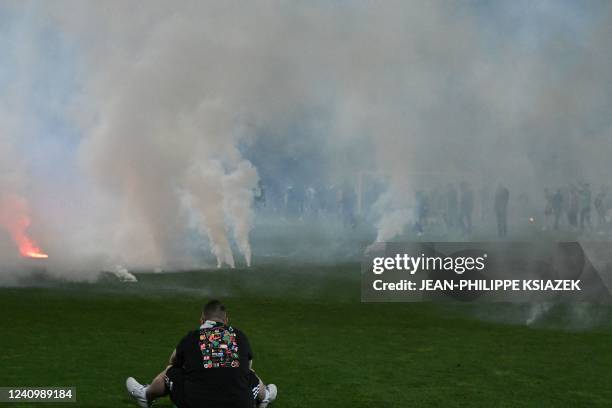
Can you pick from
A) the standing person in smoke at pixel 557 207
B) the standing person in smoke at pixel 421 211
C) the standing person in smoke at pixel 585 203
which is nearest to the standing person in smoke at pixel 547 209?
the standing person in smoke at pixel 557 207

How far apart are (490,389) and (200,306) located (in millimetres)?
7256

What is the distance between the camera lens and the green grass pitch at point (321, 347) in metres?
10.1

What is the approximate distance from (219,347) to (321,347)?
18.5 feet

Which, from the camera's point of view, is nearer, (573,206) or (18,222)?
(18,222)

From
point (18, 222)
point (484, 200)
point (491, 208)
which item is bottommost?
point (18, 222)

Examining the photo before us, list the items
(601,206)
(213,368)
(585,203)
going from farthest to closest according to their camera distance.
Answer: (601,206) → (585,203) → (213,368)

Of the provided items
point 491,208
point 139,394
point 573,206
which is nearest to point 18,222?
point 139,394

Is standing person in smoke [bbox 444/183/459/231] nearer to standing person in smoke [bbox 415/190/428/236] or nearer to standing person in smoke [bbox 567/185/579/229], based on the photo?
standing person in smoke [bbox 415/190/428/236]

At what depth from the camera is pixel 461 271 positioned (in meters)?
21.0

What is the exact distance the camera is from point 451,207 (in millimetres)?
39750

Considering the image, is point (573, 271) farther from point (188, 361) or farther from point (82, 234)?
point (188, 361)

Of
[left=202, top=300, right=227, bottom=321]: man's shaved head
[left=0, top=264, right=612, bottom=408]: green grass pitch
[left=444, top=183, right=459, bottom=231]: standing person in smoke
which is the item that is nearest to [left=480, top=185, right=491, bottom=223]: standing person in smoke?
[left=444, top=183, right=459, bottom=231]: standing person in smoke

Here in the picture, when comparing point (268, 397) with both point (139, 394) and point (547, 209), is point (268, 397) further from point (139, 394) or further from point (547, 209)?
point (547, 209)

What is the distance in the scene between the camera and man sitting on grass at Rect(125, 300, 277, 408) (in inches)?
282
